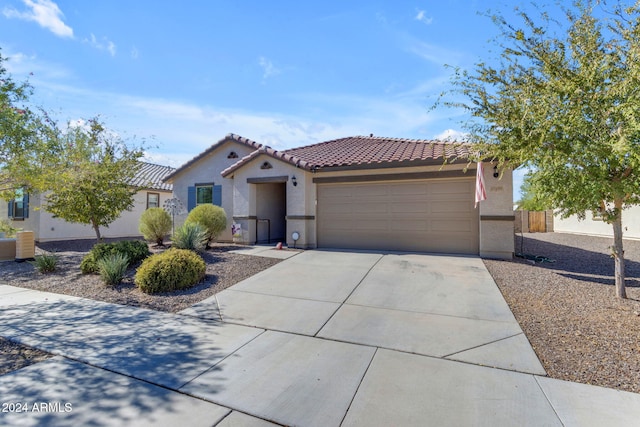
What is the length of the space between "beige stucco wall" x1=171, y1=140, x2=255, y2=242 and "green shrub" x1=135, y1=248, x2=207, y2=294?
728 centimetres

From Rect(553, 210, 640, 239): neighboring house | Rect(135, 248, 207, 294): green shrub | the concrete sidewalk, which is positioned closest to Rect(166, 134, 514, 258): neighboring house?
the concrete sidewalk

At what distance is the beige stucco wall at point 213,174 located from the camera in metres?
14.8

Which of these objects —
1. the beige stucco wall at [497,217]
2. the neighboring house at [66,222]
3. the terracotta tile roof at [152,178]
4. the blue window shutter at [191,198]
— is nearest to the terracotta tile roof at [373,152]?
the beige stucco wall at [497,217]

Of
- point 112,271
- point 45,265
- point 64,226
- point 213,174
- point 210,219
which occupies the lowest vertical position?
point 45,265

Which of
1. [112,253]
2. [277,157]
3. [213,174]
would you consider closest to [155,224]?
[213,174]

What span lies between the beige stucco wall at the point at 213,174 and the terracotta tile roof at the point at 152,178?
272 centimetres

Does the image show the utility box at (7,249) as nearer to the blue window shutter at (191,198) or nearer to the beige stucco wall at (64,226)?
the beige stucco wall at (64,226)

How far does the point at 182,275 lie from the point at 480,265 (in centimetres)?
766

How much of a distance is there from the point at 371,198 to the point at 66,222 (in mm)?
14958

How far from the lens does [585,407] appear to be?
9.51ft

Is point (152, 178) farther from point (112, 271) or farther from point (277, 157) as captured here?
point (112, 271)

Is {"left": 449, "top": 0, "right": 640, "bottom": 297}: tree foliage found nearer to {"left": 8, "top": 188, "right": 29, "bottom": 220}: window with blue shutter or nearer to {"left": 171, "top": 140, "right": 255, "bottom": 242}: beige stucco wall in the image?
{"left": 171, "top": 140, "right": 255, "bottom": 242}: beige stucco wall

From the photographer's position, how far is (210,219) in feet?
39.2

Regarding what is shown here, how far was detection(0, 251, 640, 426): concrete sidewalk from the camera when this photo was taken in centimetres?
284
